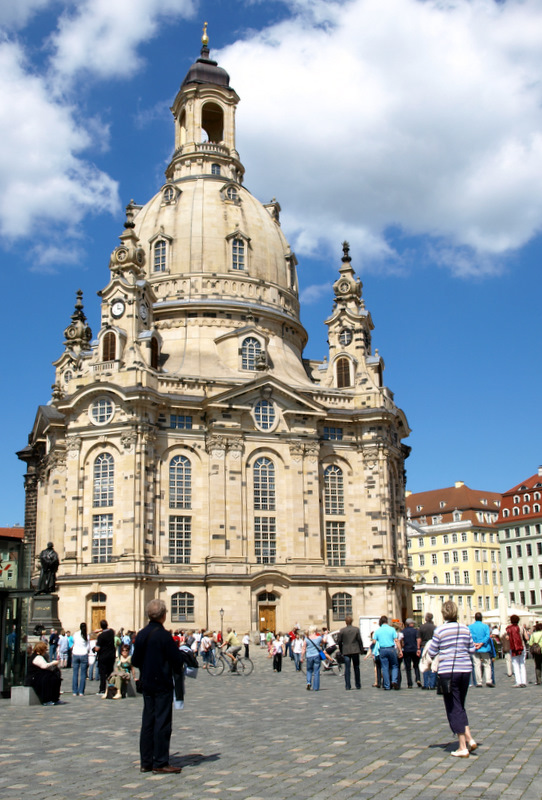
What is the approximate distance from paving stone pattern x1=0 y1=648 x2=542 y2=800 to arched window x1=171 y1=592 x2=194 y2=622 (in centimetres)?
3196

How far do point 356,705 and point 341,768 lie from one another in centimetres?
838

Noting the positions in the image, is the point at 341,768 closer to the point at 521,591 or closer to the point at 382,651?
the point at 382,651

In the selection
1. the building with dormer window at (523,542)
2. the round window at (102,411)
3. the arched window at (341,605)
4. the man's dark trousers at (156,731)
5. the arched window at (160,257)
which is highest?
the arched window at (160,257)

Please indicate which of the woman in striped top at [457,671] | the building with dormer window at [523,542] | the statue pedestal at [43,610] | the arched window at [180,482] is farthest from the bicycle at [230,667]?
the building with dormer window at [523,542]

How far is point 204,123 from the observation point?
3118 inches

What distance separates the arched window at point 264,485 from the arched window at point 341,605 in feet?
23.8

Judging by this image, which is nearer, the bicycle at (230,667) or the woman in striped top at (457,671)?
the woman in striped top at (457,671)

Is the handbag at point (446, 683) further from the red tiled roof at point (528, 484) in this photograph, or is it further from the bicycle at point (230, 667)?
the red tiled roof at point (528, 484)

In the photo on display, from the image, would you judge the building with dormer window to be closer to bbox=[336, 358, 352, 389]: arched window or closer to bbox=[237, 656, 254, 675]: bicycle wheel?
bbox=[336, 358, 352, 389]: arched window

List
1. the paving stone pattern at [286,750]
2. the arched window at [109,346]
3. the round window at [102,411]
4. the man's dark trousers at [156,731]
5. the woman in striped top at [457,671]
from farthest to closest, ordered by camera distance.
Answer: the arched window at [109,346] → the round window at [102,411] → the woman in striped top at [457,671] → the man's dark trousers at [156,731] → the paving stone pattern at [286,750]

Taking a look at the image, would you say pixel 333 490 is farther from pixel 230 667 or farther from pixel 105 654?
pixel 105 654

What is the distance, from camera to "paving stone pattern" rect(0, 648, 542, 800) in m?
10.1

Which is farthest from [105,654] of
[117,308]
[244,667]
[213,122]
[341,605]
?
[213,122]

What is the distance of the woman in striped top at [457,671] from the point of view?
11820 millimetres
